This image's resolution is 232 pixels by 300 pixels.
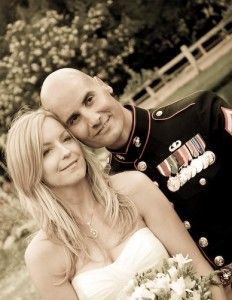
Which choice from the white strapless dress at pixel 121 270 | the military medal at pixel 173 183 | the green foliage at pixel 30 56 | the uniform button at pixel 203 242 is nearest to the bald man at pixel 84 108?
the military medal at pixel 173 183

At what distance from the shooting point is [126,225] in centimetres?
317

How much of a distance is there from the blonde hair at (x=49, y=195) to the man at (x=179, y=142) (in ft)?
0.53

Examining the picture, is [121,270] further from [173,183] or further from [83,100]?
[83,100]

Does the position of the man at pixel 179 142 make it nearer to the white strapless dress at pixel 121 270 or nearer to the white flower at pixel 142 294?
the white strapless dress at pixel 121 270

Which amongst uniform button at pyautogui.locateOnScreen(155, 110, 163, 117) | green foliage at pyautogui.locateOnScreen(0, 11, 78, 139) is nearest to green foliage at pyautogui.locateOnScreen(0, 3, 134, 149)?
green foliage at pyautogui.locateOnScreen(0, 11, 78, 139)

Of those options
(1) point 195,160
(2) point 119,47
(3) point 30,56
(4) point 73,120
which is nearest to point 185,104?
(1) point 195,160

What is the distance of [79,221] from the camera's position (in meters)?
3.26

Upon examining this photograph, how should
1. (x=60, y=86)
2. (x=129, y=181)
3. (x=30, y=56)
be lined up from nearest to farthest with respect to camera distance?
(x=60, y=86) → (x=129, y=181) → (x=30, y=56)

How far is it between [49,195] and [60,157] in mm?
275

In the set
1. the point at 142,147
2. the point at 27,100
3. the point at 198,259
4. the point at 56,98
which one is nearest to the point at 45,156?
the point at 56,98

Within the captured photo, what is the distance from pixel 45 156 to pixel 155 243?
771 mm

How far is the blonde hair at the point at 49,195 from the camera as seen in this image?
3.04 metres

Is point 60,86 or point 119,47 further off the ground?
point 60,86

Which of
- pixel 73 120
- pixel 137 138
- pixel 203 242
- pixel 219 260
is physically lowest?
pixel 219 260
